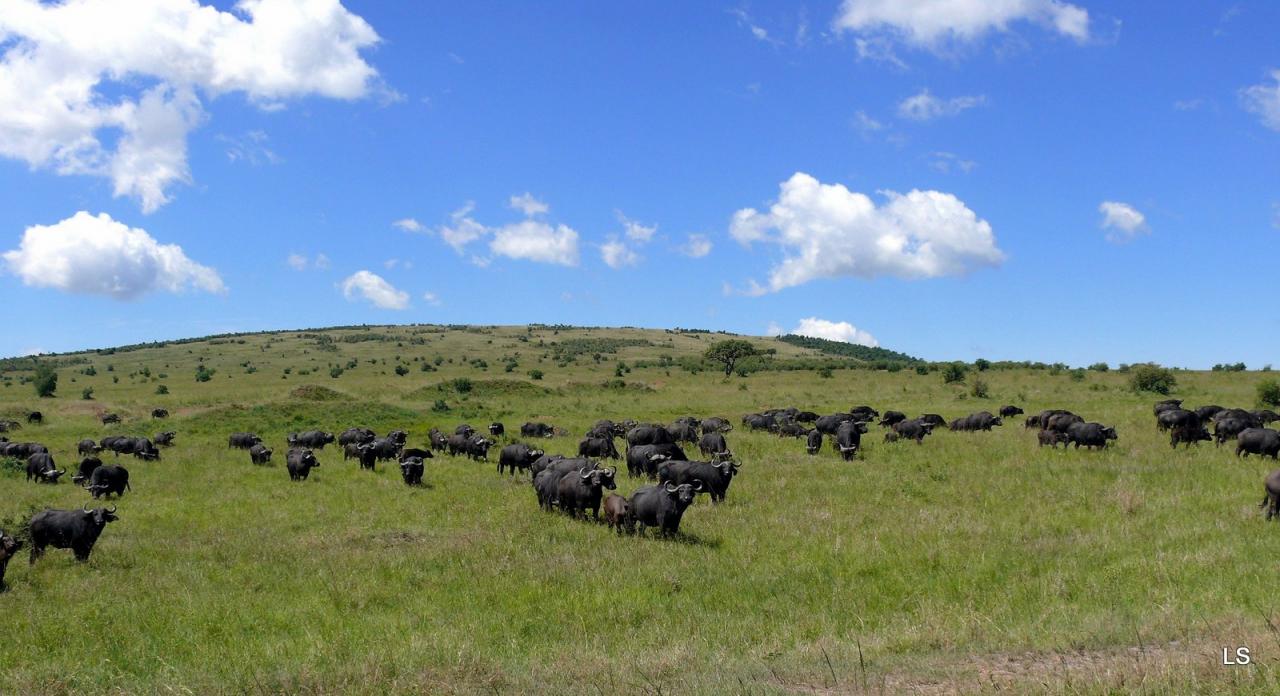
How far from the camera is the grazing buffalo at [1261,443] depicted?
86.2ft

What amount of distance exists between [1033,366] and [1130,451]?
50812 millimetres

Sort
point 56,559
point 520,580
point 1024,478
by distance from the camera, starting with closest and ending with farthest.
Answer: point 520,580, point 56,559, point 1024,478

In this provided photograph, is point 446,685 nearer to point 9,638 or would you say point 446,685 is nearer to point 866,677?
point 866,677

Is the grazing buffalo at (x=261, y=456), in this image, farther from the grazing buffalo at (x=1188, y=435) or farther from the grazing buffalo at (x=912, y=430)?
the grazing buffalo at (x=1188, y=435)

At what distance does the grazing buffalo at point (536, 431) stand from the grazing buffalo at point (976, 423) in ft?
67.9

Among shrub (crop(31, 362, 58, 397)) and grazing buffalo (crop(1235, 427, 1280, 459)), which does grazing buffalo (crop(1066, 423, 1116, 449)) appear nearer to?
grazing buffalo (crop(1235, 427, 1280, 459))

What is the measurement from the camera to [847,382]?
254 feet

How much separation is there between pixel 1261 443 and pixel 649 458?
19.8m

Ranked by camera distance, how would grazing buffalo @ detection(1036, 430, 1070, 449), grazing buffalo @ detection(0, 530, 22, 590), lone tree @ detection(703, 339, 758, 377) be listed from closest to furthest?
grazing buffalo @ detection(0, 530, 22, 590), grazing buffalo @ detection(1036, 430, 1070, 449), lone tree @ detection(703, 339, 758, 377)

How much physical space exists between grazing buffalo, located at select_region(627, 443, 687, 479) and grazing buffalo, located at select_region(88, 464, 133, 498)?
53.0 feet

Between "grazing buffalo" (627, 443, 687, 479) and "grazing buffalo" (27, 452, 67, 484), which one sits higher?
"grazing buffalo" (627, 443, 687, 479)

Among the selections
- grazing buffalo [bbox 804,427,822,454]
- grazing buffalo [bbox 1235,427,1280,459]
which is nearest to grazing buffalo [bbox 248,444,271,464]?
grazing buffalo [bbox 804,427,822,454]

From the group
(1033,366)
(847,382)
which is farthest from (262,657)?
(1033,366)

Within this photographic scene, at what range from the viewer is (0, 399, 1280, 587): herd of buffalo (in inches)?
711
